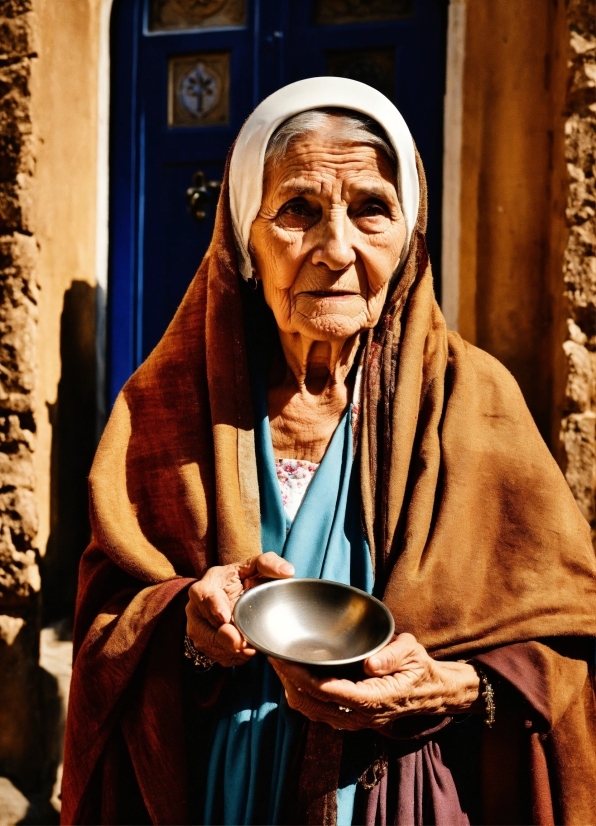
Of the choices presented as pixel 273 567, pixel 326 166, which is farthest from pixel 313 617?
pixel 326 166

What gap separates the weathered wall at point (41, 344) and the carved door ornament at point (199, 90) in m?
0.28

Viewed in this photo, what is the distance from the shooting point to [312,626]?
1800 millimetres

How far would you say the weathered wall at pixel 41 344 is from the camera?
288 centimetres

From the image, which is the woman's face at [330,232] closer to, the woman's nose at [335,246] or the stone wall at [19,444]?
the woman's nose at [335,246]

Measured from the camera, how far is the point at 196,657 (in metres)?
1.89

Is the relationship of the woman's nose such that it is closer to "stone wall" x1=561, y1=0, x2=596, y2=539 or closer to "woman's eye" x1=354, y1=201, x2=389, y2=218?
"woman's eye" x1=354, y1=201, x2=389, y2=218

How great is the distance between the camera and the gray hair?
1.98 m

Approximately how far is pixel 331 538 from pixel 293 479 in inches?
7.1

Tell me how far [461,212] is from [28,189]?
1391mm

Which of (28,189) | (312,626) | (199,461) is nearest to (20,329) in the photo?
(28,189)

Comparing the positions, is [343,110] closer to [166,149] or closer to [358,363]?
[358,363]

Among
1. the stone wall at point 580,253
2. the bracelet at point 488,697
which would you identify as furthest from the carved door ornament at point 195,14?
the bracelet at point 488,697

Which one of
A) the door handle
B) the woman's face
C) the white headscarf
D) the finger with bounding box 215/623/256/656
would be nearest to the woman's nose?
the woman's face

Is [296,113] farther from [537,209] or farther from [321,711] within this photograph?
[321,711]
